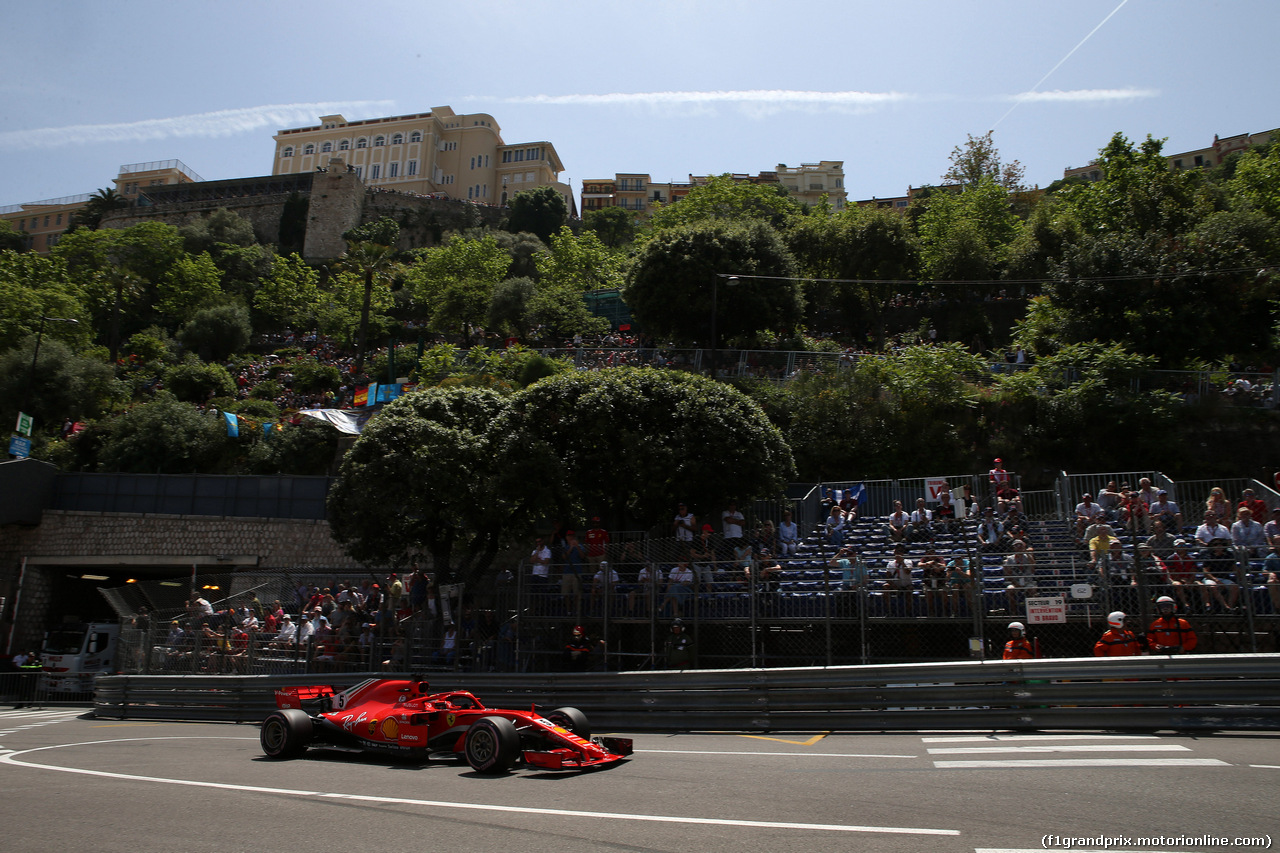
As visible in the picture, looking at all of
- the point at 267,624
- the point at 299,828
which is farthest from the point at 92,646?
the point at 299,828

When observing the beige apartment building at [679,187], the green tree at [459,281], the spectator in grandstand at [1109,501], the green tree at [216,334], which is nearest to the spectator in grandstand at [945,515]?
the spectator in grandstand at [1109,501]

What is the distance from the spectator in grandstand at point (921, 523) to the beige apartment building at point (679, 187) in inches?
3637

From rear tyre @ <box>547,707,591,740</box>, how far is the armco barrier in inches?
A: 111

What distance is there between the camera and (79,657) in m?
26.1

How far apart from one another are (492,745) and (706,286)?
1178 inches

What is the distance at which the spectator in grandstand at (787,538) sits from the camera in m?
18.9

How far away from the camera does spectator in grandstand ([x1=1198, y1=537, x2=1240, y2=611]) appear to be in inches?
452

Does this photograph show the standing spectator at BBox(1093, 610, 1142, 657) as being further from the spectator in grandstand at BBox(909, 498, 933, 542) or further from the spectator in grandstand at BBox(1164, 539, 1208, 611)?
the spectator in grandstand at BBox(909, 498, 933, 542)

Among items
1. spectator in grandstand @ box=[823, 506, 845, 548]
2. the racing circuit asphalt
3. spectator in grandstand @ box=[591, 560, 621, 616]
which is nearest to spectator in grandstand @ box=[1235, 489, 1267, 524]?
the racing circuit asphalt

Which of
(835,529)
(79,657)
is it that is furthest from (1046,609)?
(79,657)

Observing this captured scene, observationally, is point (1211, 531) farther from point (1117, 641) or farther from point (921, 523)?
point (921, 523)

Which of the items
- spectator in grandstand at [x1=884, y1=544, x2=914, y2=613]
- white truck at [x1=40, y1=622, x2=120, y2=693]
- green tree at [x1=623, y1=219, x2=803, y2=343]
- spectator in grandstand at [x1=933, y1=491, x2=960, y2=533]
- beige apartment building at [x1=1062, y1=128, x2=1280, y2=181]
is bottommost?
white truck at [x1=40, y1=622, x2=120, y2=693]

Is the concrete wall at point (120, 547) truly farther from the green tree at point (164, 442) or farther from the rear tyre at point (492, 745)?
the rear tyre at point (492, 745)

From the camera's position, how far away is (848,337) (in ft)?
155
